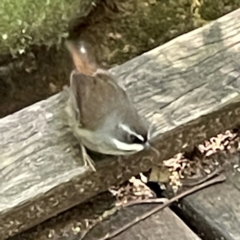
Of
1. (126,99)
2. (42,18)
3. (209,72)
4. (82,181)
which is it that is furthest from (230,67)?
(42,18)

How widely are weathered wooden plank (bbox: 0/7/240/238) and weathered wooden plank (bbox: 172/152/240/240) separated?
0.36ft

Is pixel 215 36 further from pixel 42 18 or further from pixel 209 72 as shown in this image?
pixel 42 18

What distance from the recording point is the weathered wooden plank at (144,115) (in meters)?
1.69

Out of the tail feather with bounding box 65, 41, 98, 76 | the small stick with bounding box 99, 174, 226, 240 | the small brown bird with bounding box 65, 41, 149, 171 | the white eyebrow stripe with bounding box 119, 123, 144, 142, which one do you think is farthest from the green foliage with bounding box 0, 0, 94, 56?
the small stick with bounding box 99, 174, 226, 240

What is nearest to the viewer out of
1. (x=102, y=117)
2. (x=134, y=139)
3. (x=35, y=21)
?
(x=134, y=139)

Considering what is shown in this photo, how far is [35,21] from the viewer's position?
2203 millimetres

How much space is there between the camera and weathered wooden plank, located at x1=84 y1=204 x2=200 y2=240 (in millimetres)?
1724

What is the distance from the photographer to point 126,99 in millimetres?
1756

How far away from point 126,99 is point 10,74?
731 mm

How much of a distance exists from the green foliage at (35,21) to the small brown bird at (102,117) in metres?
0.39

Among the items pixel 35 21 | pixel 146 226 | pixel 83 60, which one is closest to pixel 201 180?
pixel 146 226

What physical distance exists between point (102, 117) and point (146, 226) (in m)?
0.26

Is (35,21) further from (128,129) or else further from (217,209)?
(217,209)

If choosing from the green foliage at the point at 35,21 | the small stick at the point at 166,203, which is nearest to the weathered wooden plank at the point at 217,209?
the small stick at the point at 166,203
